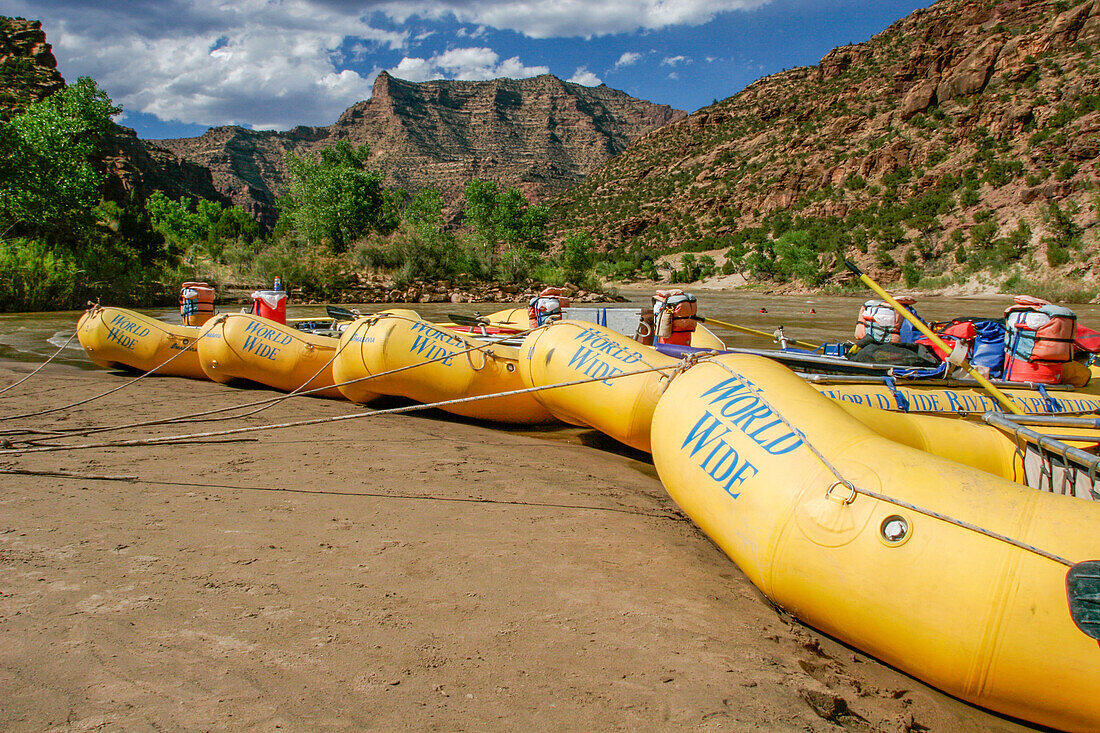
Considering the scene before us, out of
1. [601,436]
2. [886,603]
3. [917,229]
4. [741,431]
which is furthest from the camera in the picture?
[917,229]

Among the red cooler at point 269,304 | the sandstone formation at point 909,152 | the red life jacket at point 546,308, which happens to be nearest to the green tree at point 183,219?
the sandstone formation at point 909,152

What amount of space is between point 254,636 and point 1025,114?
169ft

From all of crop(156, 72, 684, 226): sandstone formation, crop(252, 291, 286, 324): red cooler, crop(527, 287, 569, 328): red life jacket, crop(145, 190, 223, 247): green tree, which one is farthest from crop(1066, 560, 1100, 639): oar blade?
crop(156, 72, 684, 226): sandstone formation

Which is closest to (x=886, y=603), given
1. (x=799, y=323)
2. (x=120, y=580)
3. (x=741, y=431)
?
(x=741, y=431)

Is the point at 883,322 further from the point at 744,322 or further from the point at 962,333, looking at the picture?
the point at 744,322

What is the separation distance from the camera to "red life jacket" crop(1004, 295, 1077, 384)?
5574mm

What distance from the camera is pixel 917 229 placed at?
126 feet

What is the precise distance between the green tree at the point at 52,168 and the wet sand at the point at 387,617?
83.7 ft

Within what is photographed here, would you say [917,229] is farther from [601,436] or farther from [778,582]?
[778,582]

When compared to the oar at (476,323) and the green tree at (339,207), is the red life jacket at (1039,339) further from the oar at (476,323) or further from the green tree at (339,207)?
the green tree at (339,207)

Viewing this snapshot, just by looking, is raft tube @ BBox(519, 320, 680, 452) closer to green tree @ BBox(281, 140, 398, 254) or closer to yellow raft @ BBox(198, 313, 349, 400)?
yellow raft @ BBox(198, 313, 349, 400)

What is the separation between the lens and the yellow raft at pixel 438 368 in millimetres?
6043

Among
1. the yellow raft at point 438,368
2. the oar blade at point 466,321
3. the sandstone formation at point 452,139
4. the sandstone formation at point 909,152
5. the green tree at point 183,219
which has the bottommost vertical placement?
the yellow raft at point 438,368

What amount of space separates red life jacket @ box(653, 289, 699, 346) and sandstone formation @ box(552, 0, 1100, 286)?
29.2 meters
